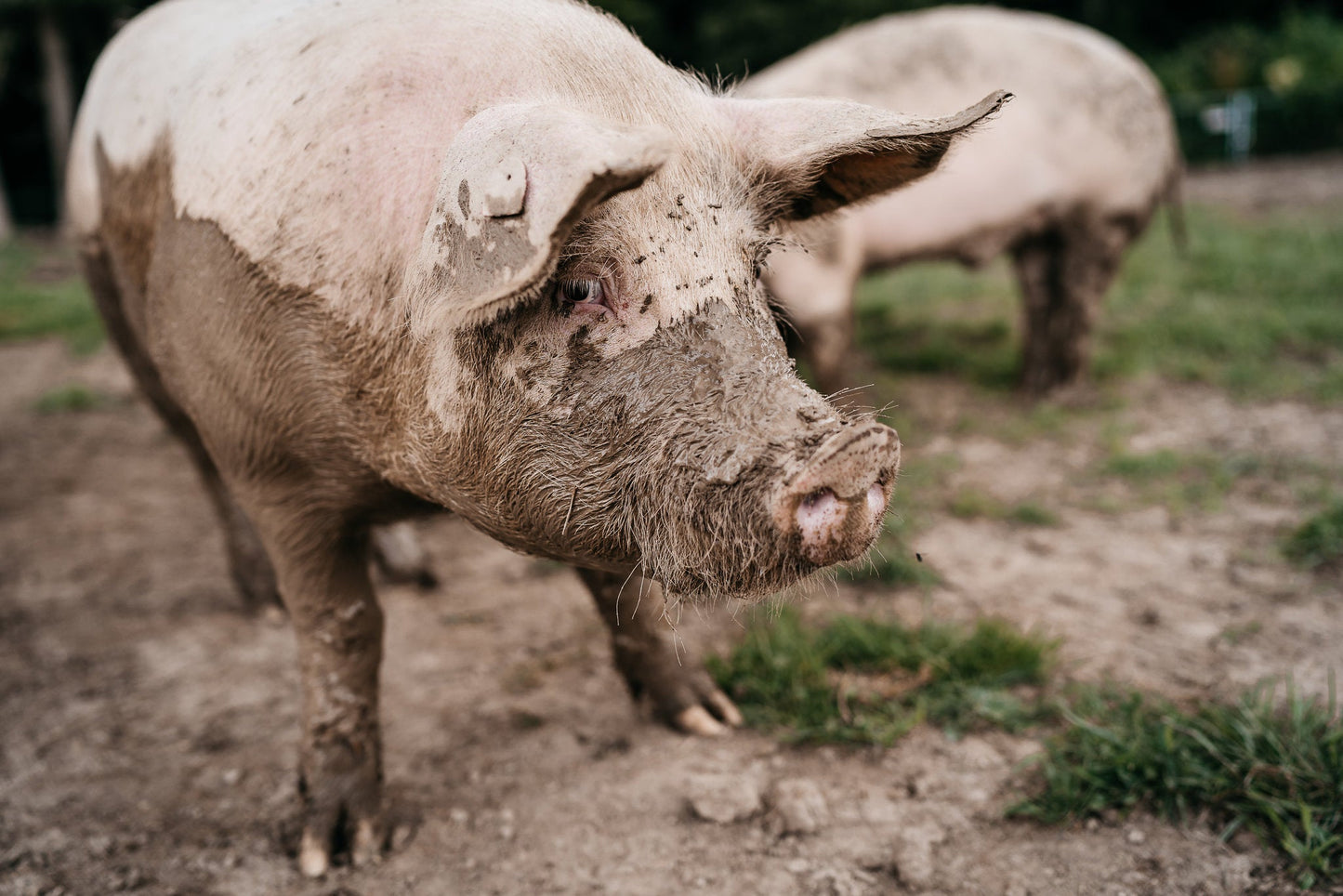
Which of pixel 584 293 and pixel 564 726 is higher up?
pixel 584 293

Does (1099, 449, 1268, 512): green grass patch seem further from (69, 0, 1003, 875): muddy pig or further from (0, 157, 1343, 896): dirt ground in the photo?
(69, 0, 1003, 875): muddy pig

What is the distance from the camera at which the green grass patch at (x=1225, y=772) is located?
225 centimetres

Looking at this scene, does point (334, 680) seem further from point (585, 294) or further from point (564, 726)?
point (585, 294)

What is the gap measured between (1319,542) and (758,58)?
14204 millimetres

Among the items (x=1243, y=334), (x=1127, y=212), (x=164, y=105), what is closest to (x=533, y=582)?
(x=164, y=105)

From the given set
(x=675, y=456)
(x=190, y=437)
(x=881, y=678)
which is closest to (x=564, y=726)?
(x=881, y=678)

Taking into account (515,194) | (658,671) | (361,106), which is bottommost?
(658,671)

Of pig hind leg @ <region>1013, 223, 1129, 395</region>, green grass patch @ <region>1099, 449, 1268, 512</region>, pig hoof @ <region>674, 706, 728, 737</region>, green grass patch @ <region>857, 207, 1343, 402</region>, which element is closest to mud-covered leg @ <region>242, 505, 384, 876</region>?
pig hoof @ <region>674, 706, 728, 737</region>

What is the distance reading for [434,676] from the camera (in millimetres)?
3359

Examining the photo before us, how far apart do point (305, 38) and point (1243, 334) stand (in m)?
5.91

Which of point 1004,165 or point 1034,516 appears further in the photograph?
point 1004,165

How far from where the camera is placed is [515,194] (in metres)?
1.56

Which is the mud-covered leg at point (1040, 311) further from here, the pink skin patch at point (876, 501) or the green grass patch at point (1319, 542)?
the pink skin patch at point (876, 501)

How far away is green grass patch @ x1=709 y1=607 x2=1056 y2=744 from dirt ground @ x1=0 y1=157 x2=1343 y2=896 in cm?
9
